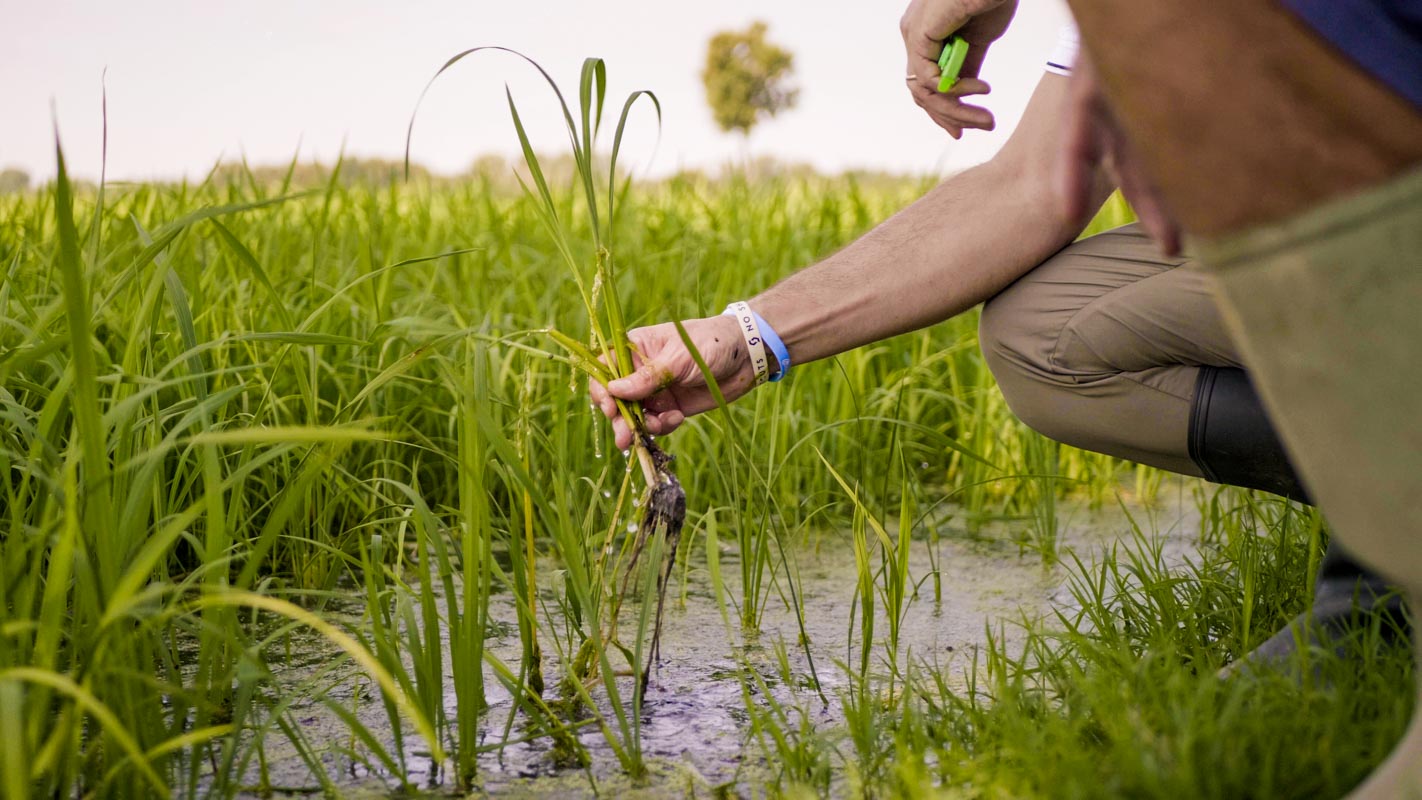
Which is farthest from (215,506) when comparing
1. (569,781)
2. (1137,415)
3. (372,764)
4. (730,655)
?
(1137,415)

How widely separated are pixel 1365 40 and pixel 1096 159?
0.63 ft

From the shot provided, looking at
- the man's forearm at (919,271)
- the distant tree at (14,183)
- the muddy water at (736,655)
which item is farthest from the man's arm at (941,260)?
the distant tree at (14,183)

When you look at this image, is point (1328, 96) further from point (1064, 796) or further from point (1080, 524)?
point (1080, 524)

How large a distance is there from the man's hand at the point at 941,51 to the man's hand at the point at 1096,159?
2.50 ft

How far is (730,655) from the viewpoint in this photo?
158 cm

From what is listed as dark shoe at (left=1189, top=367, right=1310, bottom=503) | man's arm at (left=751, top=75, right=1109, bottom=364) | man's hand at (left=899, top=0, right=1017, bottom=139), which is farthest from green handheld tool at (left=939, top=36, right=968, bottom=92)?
dark shoe at (left=1189, top=367, right=1310, bottom=503)

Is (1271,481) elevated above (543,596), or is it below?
above

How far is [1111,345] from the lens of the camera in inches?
60.0

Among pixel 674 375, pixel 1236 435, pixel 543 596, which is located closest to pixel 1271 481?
pixel 1236 435

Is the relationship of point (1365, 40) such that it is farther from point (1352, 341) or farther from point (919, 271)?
point (919, 271)

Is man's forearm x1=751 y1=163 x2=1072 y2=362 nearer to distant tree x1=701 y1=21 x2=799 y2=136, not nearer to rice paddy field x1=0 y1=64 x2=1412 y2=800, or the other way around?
rice paddy field x1=0 y1=64 x2=1412 y2=800

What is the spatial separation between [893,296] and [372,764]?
35.1 inches

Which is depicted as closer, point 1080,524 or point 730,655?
point 730,655

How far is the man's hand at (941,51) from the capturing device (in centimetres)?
156
